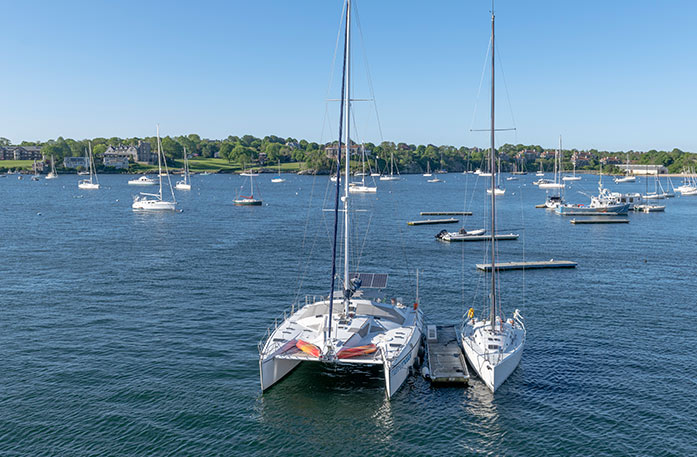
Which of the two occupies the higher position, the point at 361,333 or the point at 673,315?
the point at 361,333

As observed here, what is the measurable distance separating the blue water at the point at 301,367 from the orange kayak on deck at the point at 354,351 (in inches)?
100

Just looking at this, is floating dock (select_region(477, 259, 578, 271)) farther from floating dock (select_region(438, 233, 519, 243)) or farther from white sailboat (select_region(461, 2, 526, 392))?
white sailboat (select_region(461, 2, 526, 392))

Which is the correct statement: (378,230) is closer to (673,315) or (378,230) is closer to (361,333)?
(673,315)

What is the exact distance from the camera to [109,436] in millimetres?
28016

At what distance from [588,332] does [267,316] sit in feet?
→ 82.8

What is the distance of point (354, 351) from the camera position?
1268 inches

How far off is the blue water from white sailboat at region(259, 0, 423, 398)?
151 centimetres

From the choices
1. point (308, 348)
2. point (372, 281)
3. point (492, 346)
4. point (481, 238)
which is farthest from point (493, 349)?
point (481, 238)

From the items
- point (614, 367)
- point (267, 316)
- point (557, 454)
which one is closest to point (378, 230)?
point (267, 316)

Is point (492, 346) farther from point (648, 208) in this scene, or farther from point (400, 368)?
point (648, 208)

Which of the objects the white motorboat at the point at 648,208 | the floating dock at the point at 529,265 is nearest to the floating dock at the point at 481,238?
the floating dock at the point at 529,265

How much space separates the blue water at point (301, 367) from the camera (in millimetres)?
28312

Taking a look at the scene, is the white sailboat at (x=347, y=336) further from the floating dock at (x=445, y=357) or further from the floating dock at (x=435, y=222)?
the floating dock at (x=435, y=222)

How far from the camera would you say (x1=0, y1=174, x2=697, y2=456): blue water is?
2831 cm
